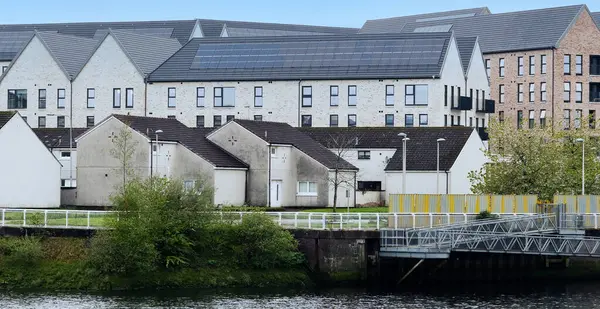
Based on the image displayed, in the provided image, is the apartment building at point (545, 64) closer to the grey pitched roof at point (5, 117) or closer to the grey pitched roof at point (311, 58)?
the grey pitched roof at point (311, 58)

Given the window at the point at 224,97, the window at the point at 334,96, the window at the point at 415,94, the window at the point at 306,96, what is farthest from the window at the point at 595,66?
the window at the point at 224,97

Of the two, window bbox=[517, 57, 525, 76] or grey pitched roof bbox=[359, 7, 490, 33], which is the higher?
grey pitched roof bbox=[359, 7, 490, 33]

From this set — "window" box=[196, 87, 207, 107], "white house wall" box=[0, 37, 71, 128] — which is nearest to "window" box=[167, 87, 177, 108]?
"window" box=[196, 87, 207, 107]

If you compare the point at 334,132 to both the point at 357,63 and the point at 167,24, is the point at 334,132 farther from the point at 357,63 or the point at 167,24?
the point at 167,24

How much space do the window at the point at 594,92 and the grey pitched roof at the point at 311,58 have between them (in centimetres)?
3172

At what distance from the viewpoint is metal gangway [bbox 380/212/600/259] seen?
6400cm

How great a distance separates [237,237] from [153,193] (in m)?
4.40

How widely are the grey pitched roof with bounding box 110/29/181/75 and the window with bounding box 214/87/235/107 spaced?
275 inches

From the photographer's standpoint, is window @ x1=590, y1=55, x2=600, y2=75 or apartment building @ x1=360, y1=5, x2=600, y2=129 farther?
window @ x1=590, y1=55, x2=600, y2=75

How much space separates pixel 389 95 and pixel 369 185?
17.3 meters

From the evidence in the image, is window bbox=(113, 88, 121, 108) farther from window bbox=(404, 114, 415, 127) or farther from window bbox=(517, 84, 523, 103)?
window bbox=(517, 84, 523, 103)

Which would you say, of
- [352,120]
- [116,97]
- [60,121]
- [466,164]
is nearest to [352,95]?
[352,120]

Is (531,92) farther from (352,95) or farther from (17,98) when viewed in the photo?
(17,98)

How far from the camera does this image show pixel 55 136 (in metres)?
105
